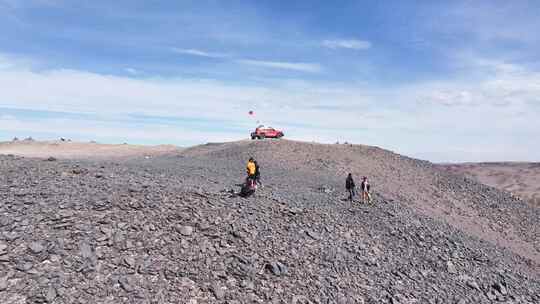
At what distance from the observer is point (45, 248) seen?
10836 mm

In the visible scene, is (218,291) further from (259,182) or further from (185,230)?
(259,182)

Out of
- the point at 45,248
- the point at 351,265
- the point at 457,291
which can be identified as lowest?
the point at 457,291

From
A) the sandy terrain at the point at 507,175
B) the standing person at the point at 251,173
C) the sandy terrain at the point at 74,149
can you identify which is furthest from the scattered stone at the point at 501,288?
the sandy terrain at the point at 507,175

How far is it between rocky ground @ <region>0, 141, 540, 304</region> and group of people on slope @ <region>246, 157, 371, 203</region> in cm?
70

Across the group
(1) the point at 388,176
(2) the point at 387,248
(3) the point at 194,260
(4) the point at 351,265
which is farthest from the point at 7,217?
(1) the point at 388,176

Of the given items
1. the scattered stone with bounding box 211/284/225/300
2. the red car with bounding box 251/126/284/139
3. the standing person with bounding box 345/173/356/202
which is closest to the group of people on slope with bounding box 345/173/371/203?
the standing person with bounding box 345/173/356/202

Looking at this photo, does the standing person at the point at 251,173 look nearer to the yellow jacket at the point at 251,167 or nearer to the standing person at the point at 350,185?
the yellow jacket at the point at 251,167

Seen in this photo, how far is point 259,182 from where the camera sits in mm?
20047

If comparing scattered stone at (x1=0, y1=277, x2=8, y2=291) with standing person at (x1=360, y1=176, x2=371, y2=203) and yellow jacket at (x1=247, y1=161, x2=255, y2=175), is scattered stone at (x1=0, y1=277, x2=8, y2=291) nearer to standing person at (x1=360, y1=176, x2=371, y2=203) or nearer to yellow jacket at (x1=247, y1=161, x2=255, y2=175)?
yellow jacket at (x1=247, y1=161, x2=255, y2=175)

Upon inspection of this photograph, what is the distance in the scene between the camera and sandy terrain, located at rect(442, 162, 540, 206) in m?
67.6

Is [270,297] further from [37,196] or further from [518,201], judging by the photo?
[518,201]

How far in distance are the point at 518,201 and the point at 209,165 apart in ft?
84.9

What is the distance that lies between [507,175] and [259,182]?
75.7m

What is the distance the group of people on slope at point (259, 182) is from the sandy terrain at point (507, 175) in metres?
48.4
